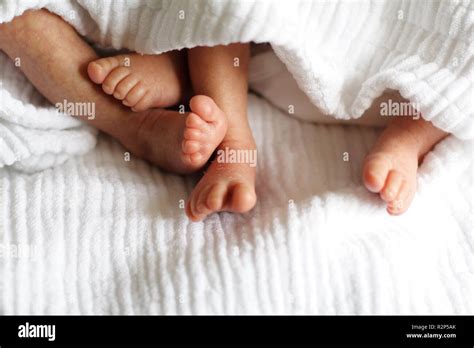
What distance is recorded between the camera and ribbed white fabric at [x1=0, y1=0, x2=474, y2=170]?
80 centimetres

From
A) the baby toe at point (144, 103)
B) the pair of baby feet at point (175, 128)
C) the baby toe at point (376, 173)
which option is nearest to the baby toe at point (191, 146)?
the pair of baby feet at point (175, 128)

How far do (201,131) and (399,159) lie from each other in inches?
10.2

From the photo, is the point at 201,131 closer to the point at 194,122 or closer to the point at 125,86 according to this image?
the point at 194,122

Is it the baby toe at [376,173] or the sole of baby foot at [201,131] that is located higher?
the sole of baby foot at [201,131]

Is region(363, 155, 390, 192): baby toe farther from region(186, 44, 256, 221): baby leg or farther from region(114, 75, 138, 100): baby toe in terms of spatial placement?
region(114, 75, 138, 100): baby toe

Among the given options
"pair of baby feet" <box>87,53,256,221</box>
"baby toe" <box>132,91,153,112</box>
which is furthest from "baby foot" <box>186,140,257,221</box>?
"baby toe" <box>132,91,153,112</box>

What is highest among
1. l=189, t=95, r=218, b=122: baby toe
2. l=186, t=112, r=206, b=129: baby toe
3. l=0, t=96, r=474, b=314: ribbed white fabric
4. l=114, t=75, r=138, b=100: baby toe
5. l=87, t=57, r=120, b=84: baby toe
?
l=87, t=57, r=120, b=84: baby toe

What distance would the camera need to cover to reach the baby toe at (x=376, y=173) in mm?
792

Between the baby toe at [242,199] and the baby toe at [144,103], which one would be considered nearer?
the baby toe at [242,199]

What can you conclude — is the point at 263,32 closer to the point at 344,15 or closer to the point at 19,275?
the point at 344,15

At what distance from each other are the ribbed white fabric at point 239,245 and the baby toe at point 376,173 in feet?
0.13

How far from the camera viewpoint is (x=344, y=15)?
0.88 m

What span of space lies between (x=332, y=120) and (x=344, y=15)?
156mm

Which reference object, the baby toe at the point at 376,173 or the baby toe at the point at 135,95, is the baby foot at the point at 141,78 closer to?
the baby toe at the point at 135,95
